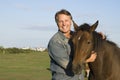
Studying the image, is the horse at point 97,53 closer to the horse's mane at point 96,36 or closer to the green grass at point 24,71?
the horse's mane at point 96,36

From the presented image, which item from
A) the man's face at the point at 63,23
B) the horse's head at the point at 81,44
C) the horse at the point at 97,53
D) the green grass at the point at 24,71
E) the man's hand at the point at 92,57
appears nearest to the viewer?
the horse's head at the point at 81,44

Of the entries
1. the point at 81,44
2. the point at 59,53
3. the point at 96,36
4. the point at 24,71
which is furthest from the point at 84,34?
the point at 24,71

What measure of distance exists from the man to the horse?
0.59 feet

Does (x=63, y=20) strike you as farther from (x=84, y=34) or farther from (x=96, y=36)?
(x=96, y=36)

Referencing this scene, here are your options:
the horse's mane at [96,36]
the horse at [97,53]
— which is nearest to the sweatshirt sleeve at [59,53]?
the horse at [97,53]

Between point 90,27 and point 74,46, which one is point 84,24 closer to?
point 90,27

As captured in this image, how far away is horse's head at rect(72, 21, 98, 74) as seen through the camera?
614 centimetres

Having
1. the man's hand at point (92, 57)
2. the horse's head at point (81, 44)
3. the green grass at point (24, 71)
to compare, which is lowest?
the green grass at point (24, 71)

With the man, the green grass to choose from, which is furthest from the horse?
the green grass

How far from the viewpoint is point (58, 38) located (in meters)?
6.46

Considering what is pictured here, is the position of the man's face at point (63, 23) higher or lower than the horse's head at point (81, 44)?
higher

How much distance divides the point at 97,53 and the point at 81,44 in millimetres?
769

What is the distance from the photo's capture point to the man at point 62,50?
20.9ft

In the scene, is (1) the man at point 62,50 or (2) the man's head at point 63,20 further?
(2) the man's head at point 63,20
